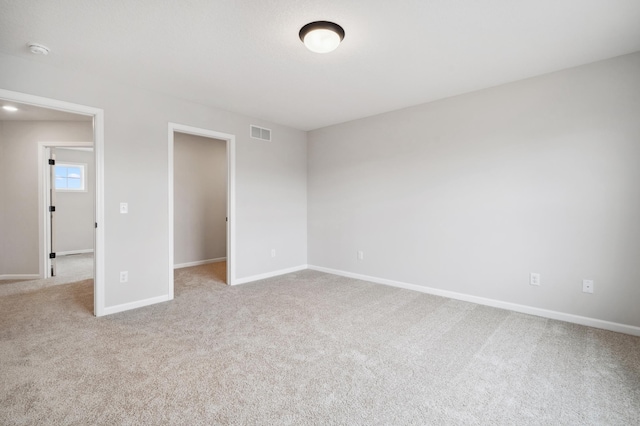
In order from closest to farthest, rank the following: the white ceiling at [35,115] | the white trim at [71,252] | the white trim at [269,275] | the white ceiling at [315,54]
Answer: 1. the white ceiling at [315,54]
2. the white ceiling at [35,115]
3. the white trim at [269,275]
4. the white trim at [71,252]

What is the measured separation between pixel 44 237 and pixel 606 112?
7.37m

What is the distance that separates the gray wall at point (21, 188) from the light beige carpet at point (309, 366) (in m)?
1.72

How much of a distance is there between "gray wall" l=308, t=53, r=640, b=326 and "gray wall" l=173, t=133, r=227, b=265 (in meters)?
3.00

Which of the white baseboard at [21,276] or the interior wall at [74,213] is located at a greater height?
the interior wall at [74,213]

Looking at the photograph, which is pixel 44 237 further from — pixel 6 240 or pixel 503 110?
pixel 503 110

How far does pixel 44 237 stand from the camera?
4574 millimetres

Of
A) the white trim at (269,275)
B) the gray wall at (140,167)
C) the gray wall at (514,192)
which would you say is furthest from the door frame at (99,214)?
the gray wall at (514,192)

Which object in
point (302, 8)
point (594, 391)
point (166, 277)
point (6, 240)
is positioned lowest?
point (594, 391)

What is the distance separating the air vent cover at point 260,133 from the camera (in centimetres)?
459

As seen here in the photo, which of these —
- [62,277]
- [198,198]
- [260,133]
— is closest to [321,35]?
[260,133]

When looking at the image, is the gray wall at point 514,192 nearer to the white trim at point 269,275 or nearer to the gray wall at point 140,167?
the white trim at point 269,275

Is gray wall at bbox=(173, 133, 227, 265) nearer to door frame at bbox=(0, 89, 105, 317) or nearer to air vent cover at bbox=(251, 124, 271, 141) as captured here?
air vent cover at bbox=(251, 124, 271, 141)

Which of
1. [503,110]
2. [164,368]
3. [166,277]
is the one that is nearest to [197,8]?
[164,368]

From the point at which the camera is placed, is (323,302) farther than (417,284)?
No
